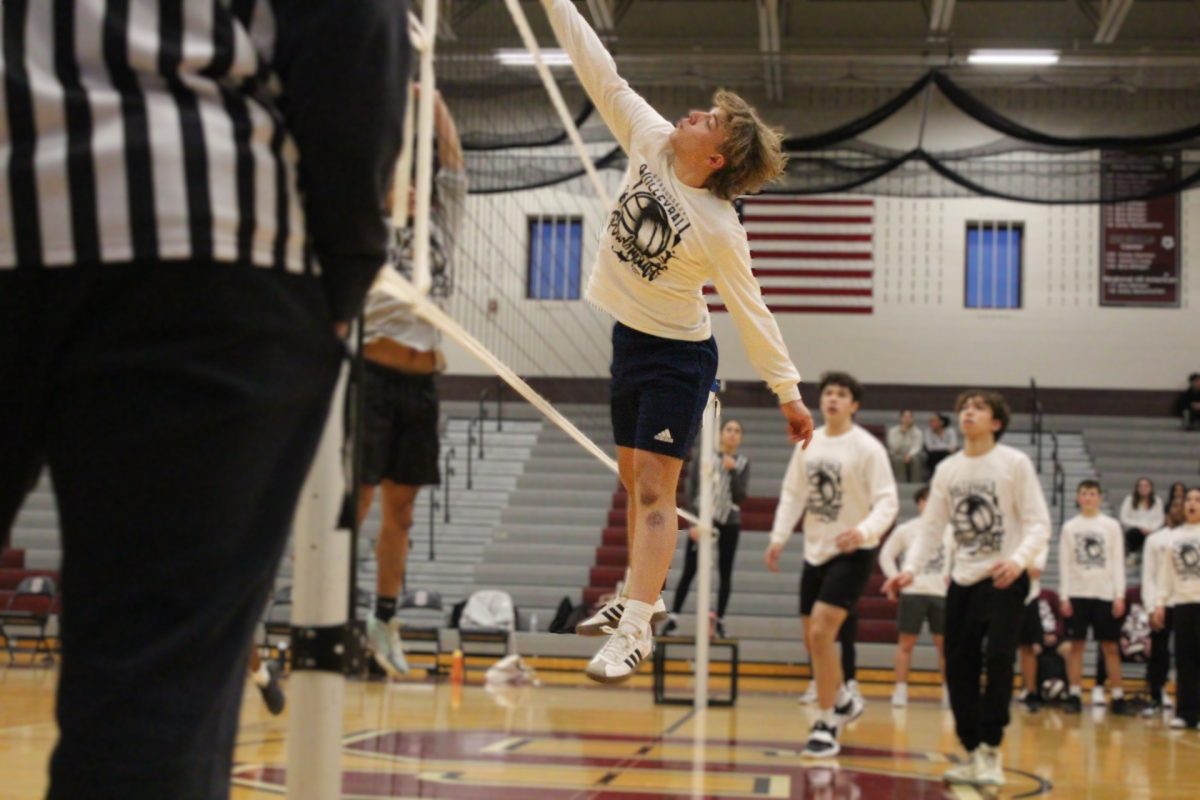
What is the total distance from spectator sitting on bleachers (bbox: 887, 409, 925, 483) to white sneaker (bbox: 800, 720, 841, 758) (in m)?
9.56

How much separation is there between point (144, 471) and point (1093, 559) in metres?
11.7

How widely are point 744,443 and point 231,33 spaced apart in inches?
682

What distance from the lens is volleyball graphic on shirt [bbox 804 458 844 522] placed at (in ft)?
25.5

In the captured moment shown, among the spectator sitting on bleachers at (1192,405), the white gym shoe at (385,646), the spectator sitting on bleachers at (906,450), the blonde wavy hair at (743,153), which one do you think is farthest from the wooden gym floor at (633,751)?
the spectator sitting on bleachers at (1192,405)

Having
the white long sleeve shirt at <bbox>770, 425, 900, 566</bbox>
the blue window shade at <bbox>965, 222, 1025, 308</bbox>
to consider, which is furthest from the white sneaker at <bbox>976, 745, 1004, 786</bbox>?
the blue window shade at <bbox>965, 222, 1025, 308</bbox>

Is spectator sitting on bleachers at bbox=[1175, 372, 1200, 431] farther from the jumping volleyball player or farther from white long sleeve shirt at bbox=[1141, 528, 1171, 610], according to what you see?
the jumping volleyball player

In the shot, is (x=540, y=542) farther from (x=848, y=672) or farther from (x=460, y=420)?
(x=848, y=672)

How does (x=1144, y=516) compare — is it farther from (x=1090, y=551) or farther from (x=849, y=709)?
(x=849, y=709)

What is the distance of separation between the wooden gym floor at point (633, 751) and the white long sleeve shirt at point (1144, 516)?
3.81m

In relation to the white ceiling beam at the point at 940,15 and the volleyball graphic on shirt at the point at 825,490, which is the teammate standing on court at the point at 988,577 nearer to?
the volleyball graphic on shirt at the point at 825,490

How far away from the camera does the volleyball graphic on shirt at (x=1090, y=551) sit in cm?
1188

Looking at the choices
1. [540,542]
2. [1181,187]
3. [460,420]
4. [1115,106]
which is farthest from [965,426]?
[1115,106]

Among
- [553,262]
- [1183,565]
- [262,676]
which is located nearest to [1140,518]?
[1183,565]

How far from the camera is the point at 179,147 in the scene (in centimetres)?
A: 129
